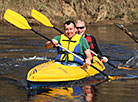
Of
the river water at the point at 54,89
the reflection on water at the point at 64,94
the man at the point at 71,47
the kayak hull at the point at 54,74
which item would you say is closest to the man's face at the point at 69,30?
the man at the point at 71,47

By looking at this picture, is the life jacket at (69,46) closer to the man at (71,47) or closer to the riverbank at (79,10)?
the man at (71,47)

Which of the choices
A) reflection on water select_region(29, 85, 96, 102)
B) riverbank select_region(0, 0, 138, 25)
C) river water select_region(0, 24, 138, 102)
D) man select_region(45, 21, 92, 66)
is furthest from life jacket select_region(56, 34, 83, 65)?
riverbank select_region(0, 0, 138, 25)

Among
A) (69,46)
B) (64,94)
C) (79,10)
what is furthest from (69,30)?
(79,10)

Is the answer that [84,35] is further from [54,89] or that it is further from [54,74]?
[54,89]

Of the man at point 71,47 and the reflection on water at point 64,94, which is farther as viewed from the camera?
the man at point 71,47

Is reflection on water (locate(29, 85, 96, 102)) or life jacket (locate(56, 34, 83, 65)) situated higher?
life jacket (locate(56, 34, 83, 65))

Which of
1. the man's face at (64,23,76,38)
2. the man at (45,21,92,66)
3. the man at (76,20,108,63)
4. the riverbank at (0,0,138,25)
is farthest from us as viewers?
the riverbank at (0,0,138,25)

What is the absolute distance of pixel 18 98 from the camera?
6473 mm

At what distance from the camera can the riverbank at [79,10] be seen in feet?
100.0

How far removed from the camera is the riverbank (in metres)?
30.5

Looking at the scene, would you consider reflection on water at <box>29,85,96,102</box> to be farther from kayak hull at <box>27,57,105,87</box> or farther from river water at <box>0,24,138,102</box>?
kayak hull at <box>27,57,105,87</box>

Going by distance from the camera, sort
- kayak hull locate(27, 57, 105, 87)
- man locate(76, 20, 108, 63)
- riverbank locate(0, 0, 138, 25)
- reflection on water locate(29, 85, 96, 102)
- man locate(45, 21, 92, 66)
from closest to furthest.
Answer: reflection on water locate(29, 85, 96, 102) < kayak hull locate(27, 57, 105, 87) < man locate(45, 21, 92, 66) < man locate(76, 20, 108, 63) < riverbank locate(0, 0, 138, 25)

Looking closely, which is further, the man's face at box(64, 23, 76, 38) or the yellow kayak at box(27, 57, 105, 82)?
the man's face at box(64, 23, 76, 38)

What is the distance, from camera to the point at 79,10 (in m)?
33.1
